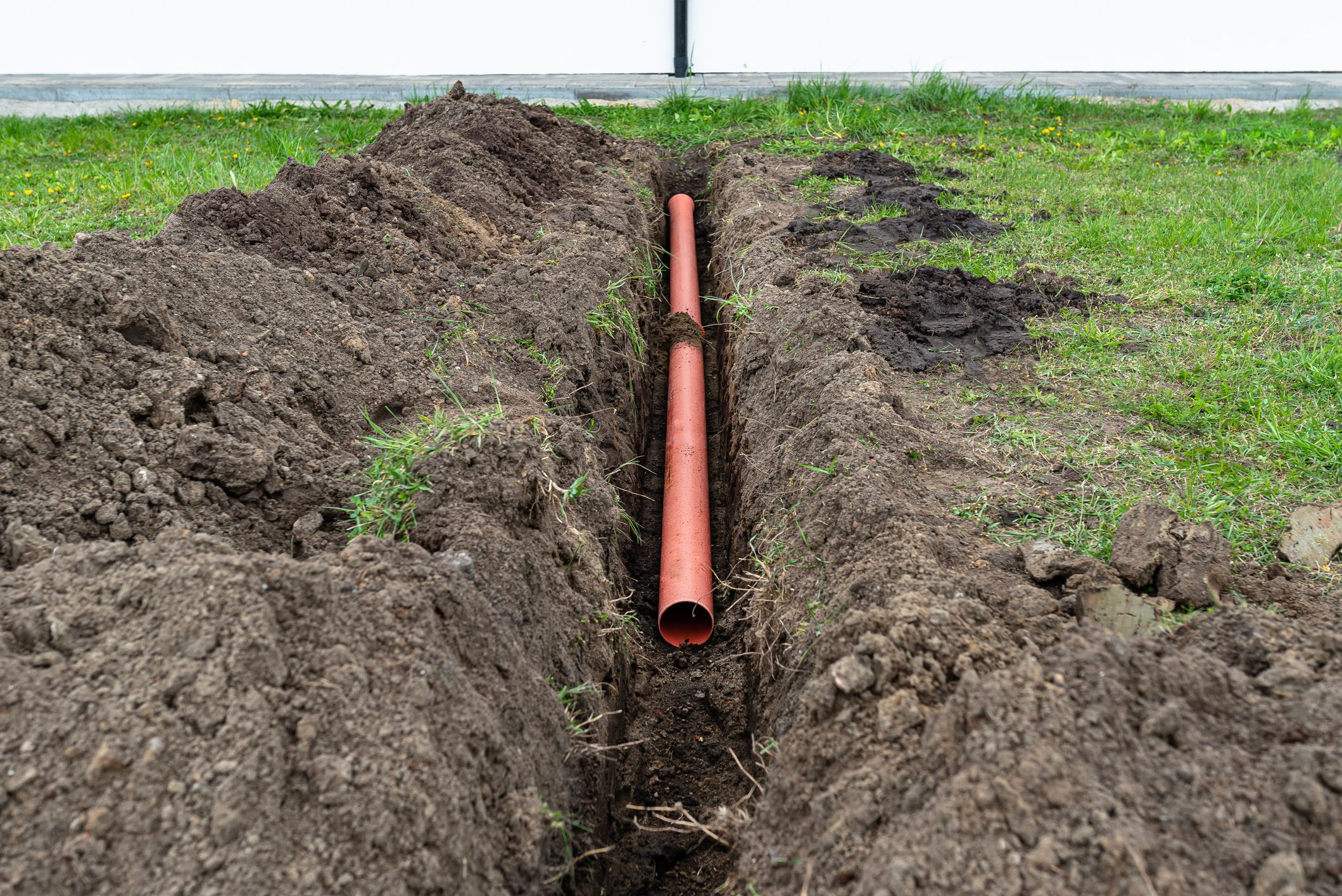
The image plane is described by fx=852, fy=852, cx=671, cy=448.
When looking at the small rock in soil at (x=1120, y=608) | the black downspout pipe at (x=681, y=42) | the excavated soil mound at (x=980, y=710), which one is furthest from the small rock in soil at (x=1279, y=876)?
the black downspout pipe at (x=681, y=42)

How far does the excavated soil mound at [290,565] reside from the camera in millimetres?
1429

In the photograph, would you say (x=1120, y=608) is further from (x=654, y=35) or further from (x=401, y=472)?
(x=654, y=35)

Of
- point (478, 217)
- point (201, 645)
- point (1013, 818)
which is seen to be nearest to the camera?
point (1013, 818)

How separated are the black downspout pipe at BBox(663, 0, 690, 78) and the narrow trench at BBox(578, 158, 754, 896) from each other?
7.26 m

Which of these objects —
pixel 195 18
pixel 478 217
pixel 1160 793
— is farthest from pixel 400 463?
pixel 195 18

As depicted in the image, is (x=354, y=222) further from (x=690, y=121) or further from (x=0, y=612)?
(x=690, y=121)

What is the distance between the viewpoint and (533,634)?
2180mm

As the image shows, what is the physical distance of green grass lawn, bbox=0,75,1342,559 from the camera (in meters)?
2.78

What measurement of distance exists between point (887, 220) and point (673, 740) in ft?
11.2

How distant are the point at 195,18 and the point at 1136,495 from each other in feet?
34.8

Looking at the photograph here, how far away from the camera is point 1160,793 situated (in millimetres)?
1396

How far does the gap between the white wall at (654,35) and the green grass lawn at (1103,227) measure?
5.18 feet

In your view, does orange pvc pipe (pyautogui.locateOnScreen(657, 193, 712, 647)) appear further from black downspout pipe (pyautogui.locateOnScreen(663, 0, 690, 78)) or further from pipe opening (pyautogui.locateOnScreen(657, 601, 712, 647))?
black downspout pipe (pyautogui.locateOnScreen(663, 0, 690, 78))

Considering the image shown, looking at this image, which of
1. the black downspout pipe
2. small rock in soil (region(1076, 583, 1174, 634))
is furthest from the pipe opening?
the black downspout pipe
